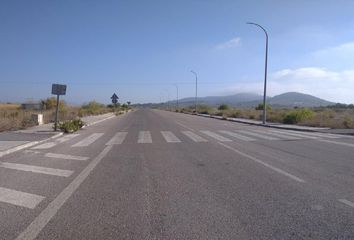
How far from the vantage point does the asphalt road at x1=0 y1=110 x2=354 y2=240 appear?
6.02m

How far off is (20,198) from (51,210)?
119 centimetres

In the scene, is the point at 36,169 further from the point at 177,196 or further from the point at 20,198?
the point at 177,196

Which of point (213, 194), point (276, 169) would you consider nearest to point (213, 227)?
point (213, 194)

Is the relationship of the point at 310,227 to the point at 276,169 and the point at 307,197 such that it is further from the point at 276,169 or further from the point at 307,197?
the point at 276,169

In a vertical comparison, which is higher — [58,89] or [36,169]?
[58,89]

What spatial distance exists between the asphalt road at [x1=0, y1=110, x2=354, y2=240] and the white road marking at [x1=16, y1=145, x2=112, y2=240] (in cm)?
1

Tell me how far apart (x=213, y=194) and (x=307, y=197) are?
158 centimetres

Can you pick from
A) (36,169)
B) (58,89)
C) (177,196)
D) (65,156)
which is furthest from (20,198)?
(58,89)

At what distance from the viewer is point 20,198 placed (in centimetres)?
803

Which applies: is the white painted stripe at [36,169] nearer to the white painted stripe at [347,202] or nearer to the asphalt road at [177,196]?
the asphalt road at [177,196]

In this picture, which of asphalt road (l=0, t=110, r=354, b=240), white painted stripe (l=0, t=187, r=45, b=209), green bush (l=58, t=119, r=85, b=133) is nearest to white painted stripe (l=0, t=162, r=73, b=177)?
asphalt road (l=0, t=110, r=354, b=240)

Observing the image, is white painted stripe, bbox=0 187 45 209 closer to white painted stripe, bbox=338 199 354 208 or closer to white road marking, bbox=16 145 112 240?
white road marking, bbox=16 145 112 240

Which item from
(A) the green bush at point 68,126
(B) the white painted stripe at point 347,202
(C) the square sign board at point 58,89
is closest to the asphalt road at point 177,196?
(B) the white painted stripe at point 347,202

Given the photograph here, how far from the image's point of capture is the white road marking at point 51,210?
19.3 feet
